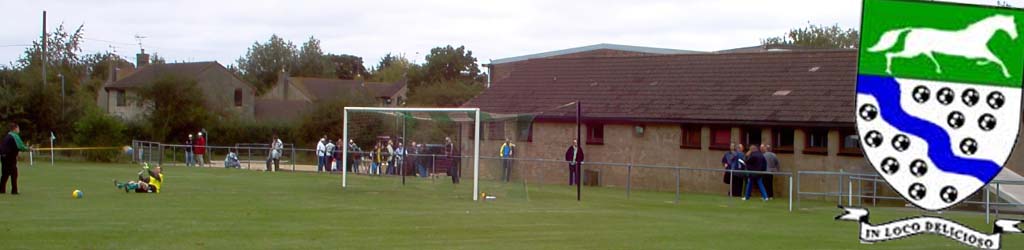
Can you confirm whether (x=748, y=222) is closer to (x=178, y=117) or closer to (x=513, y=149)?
(x=513, y=149)

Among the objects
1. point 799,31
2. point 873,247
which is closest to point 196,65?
point 799,31

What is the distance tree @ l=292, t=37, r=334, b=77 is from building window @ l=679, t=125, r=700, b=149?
99.4m

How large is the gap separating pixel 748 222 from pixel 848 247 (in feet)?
17.1

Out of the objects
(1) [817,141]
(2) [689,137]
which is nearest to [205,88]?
(2) [689,137]

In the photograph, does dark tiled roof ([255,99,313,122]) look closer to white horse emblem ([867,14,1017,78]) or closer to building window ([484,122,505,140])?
building window ([484,122,505,140])

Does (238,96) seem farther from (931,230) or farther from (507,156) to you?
(931,230)

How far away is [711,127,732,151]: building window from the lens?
36531mm

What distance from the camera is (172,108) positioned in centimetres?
6194

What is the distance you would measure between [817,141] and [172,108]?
38713mm

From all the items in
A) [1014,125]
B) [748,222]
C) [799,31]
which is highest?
[799,31]

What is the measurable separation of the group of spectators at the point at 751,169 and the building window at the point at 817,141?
1.74 m

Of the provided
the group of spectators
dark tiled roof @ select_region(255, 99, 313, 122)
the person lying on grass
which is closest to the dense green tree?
dark tiled roof @ select_region(255, 99, 313, 122)

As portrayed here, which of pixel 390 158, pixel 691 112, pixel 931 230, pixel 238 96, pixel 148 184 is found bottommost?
pixel 148 184

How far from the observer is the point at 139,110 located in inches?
2608
